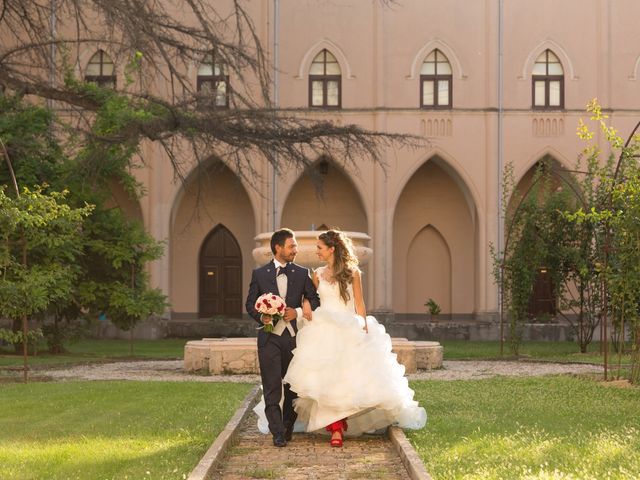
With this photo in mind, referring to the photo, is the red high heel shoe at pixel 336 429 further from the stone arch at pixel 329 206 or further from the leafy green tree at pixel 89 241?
the stone arch at pixel 329 206

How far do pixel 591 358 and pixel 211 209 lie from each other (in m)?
18.4

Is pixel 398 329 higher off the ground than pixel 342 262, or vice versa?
pixel 342 262

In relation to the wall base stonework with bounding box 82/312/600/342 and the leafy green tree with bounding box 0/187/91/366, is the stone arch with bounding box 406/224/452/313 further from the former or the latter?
the leafy green tree with bounding box 0/187/91/366

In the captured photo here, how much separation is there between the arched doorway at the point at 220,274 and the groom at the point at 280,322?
96.0 ft

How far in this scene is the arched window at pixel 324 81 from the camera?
36500mm

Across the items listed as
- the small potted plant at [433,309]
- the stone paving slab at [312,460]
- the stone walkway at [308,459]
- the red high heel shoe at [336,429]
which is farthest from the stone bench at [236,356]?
the small potted plant at [433,309]

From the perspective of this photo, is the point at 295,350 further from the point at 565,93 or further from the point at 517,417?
the point at 565,93

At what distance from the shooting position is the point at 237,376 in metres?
18.6

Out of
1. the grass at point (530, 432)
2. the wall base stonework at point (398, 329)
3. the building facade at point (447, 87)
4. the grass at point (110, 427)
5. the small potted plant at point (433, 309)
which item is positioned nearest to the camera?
the grass at point (530, 432)

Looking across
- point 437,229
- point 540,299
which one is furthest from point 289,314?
point 540,299

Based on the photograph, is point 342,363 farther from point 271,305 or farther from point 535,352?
point 535,352

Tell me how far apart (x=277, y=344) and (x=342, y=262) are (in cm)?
91

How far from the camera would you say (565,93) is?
1428 inches

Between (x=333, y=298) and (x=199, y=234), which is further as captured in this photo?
(x=199, y=234)
